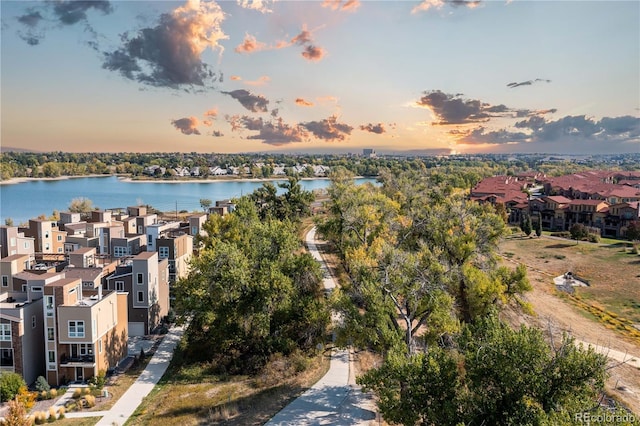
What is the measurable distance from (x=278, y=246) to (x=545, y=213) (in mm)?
51397

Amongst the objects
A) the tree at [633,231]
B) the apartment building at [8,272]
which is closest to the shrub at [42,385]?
the apartment building at [8,272]

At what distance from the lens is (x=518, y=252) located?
4756 centimetres

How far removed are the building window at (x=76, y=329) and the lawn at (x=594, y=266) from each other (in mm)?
33217

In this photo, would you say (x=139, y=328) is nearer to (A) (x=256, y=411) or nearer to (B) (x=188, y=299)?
(B) (x=188, y=299)

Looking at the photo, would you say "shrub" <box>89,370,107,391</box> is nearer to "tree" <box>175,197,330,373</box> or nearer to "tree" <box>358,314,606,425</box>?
"tree" <box>175,197,330,373</box>

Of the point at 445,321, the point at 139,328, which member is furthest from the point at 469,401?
the point at 139,328

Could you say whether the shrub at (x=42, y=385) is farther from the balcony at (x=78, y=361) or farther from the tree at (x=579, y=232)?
the tree at (x=579, y=232)

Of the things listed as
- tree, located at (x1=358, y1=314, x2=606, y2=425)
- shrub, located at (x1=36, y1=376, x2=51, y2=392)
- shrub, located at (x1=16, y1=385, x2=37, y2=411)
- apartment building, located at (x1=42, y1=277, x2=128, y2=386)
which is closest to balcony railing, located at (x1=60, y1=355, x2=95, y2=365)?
apartment building, located at (x1=42, y1=277, x2=128, y2=386)

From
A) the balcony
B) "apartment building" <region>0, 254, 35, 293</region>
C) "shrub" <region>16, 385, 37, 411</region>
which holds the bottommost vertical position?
"shrub" <region>16, 385, 37, 411</region>

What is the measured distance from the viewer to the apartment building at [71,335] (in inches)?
810

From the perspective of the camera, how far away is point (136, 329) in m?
26.8

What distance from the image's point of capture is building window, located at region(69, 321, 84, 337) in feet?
67.6

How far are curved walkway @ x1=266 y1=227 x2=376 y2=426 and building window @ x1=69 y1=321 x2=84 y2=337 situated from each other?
10.7 m

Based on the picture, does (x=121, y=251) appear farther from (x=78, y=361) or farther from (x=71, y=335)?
(x=78, y=361)
